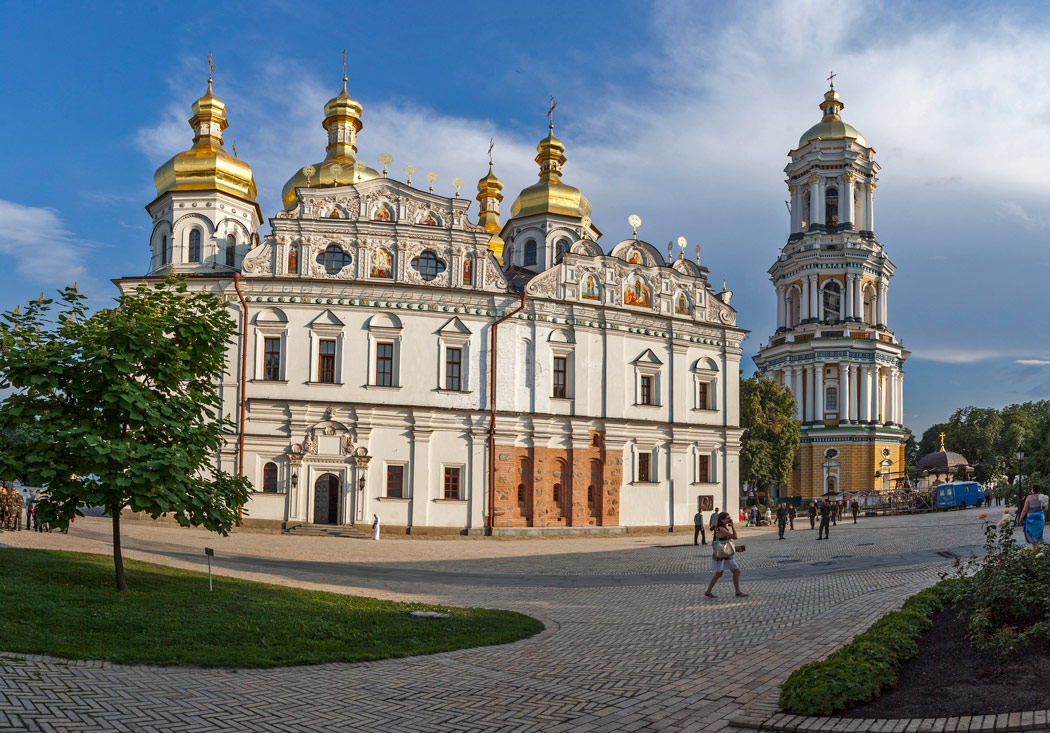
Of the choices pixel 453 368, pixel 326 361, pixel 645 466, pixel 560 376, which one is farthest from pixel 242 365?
pixel 645 466

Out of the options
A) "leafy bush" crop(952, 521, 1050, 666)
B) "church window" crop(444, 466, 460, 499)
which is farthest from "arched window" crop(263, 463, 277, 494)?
"leafy bush" crop(952, 521, 1050, 666)

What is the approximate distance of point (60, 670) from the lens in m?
8.82

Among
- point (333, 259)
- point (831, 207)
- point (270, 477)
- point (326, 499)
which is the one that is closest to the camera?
point (270, 477)

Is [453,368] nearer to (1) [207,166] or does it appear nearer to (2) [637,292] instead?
(2) [637,292]

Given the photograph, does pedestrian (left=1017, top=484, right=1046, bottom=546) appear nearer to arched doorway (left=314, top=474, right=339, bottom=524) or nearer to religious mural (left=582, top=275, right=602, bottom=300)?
religious mural (left=582, top=275, right=602, bottom=300)

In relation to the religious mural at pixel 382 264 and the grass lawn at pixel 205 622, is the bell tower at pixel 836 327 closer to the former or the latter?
the religious mural at pixel 382 264

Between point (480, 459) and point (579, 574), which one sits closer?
point (579, 574)

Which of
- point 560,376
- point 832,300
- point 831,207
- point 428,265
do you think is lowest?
point 560,376

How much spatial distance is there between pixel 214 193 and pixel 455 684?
33774 mm

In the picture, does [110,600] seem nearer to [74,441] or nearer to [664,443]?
[74,441]

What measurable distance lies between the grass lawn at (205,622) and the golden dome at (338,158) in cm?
2822

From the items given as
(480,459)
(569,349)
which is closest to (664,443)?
(569,349)

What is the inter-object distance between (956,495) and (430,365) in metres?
33.6

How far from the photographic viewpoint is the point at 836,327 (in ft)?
215
